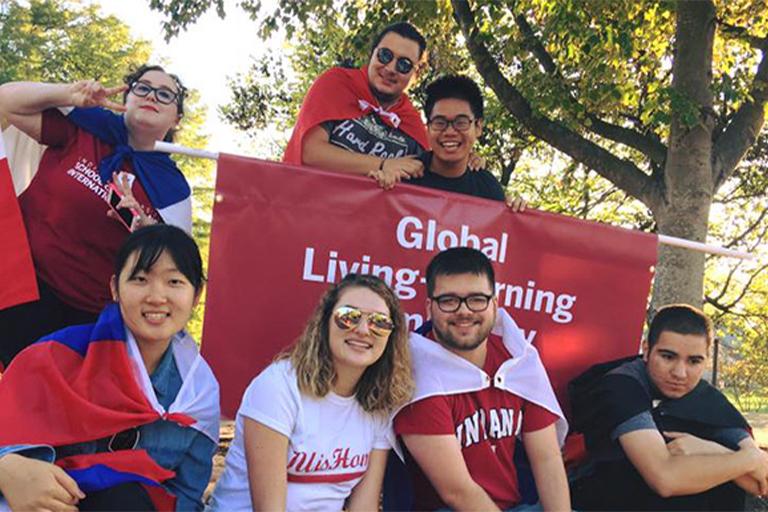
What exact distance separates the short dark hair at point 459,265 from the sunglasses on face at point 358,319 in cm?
37

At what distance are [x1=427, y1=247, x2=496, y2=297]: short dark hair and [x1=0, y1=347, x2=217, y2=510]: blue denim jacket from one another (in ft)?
4.03

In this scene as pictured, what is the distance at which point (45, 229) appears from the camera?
138 inches

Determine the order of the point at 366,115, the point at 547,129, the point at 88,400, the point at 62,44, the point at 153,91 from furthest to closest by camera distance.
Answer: the point at 62,44 → the point at 547,129 → the point at 366,115 → the point at 153,91 → the point at 88,400

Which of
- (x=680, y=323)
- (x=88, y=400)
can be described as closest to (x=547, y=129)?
(x=680, y=323)

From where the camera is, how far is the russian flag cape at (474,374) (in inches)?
127

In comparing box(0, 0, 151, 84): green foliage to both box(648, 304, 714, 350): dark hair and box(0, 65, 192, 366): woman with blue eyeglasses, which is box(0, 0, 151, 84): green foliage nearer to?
box(0, 65, 192, 366): woman with blue eyeglasses

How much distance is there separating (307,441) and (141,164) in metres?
1.65

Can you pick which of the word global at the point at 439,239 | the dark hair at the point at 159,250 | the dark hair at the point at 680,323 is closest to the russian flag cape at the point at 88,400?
the dark hair at the point at 159,250

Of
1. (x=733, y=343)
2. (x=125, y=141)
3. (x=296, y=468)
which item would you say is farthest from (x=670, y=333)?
(x=733, y=343)

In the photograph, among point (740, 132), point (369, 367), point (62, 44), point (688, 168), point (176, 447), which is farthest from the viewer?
point (62, 44)

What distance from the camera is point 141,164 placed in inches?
141

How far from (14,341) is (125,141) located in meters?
1.14

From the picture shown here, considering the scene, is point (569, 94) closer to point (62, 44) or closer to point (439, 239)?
point (439, 239)

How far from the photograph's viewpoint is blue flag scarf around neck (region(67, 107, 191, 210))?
3523 millimetres
